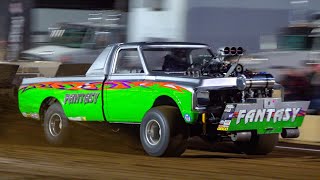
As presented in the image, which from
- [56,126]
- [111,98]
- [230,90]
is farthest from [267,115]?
[56,126]

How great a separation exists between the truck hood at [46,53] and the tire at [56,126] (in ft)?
25.5

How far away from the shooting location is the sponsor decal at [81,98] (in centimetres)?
1075

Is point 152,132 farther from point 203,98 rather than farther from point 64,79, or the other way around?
point 64,79

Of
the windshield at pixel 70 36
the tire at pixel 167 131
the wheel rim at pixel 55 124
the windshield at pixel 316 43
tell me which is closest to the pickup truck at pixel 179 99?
the tire at pixel 167 131

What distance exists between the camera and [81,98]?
36.1 feet

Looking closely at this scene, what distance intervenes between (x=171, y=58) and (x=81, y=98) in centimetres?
157

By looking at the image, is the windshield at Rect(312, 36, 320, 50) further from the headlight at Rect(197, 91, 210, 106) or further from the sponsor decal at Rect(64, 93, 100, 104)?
the headlight at Rect(197, 91, 210, 106)

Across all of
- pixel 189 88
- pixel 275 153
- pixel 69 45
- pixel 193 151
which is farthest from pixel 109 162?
pixel 69 45

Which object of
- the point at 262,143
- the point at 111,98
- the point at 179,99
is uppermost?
the point at 179,99

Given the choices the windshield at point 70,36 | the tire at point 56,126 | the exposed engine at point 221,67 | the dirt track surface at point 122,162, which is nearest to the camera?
the dirt track surface at point 122,162

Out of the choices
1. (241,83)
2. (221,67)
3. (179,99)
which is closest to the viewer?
(241,83)

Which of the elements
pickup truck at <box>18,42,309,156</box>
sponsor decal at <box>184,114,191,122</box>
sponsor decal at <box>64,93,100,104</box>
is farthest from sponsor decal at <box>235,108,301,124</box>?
sponsor decal at <box>64,93,100,104</box>

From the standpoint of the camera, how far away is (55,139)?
11.5m

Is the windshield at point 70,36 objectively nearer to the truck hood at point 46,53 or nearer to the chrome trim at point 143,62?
the truck hood at point 46,53
